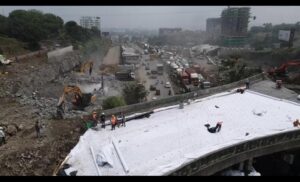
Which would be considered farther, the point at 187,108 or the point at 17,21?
the point at 17,21

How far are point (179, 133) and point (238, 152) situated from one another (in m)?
1.97

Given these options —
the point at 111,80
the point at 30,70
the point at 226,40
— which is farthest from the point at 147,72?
the point at 226,40

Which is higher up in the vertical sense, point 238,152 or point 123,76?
point 238,152

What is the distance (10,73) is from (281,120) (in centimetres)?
1982

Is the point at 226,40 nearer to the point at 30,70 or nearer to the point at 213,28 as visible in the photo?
the point at 213,28

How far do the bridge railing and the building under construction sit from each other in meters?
64.5

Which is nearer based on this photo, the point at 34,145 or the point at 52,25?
the point at 34,145

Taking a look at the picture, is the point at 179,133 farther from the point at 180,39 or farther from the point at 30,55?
the point at 180,39

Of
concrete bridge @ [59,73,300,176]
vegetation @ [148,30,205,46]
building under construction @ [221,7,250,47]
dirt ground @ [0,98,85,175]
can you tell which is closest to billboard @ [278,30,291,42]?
building under construction @ [221,7,250,47]

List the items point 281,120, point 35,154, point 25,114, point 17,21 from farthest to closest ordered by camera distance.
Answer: point 17,21
point 25,114
point 281,120
point 35,154

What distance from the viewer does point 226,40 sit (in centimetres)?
7356

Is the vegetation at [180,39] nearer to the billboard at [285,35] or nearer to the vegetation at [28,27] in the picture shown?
the billboard at [285,35]

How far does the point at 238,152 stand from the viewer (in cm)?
845

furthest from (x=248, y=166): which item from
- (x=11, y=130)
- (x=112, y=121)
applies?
(x=11, y=130)
